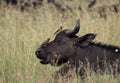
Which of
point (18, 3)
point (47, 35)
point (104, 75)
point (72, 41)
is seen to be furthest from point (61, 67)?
point (18, 3)

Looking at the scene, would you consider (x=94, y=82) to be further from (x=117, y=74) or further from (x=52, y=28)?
(x=52, y=28)

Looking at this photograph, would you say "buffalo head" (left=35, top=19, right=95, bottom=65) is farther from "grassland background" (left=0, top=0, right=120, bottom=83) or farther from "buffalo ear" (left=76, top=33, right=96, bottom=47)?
"grassland background" (left=0, top=0, right=120, bottom=83)

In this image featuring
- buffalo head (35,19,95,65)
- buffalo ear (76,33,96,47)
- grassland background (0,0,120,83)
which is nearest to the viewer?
grassland background (0,0,120,83)

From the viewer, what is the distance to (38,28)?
42.1 feet

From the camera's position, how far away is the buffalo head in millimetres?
9023

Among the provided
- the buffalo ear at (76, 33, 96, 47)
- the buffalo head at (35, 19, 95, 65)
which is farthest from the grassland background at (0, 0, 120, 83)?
the buffalo ear at (76, 33, 96, 47)

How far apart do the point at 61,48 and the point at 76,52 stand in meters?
0.27

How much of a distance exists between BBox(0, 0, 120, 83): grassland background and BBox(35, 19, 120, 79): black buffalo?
310 mm

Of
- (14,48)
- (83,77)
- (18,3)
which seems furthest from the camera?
(18,3)

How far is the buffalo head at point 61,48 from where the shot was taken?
9.02m

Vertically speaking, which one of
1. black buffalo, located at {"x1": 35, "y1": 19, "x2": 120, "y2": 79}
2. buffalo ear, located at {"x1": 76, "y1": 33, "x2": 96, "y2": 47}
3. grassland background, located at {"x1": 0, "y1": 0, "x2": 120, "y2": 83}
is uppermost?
buffalo ear, located at {"x1": 76, "y1": 33, "x2": 96, "y2": 47}

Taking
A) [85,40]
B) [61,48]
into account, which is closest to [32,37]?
[61,48]

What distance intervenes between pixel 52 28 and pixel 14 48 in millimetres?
2386

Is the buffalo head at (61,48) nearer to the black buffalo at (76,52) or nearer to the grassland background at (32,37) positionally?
the black buffalo at (76,52)
